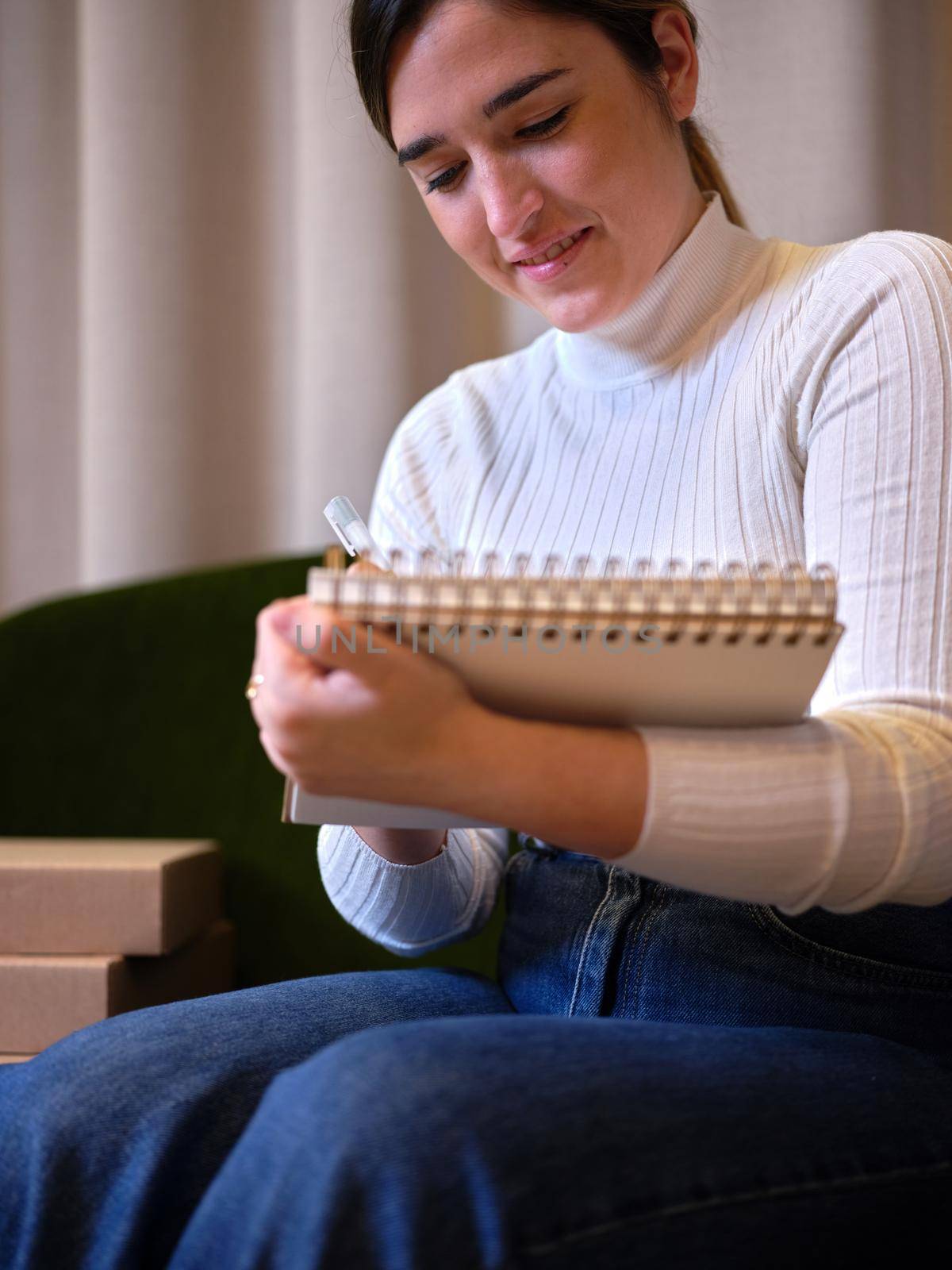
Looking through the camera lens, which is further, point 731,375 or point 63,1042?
point 731,375

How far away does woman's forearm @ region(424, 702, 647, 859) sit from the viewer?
449mm

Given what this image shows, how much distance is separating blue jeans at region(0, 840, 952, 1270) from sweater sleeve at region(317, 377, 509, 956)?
0.09 metres

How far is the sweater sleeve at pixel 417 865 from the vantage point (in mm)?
729

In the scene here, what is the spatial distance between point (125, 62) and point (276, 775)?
77 centimetres

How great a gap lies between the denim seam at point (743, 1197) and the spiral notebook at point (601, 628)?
6.6 inches

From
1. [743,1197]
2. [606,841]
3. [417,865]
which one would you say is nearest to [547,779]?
[606,841]

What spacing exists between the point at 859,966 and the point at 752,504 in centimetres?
27

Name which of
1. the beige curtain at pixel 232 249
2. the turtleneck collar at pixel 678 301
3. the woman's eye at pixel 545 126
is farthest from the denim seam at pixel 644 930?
the beige curtain at pixel 232 249

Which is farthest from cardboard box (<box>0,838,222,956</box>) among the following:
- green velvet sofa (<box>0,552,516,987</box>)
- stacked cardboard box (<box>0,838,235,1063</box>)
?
green velvet sofa (<box>0,552,516,987</box>)

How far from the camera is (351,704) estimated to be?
0.43 m

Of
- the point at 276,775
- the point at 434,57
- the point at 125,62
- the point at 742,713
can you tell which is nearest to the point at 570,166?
the point at 434,57

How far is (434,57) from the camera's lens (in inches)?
27.3

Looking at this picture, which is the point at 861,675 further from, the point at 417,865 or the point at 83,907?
the point at 83,907

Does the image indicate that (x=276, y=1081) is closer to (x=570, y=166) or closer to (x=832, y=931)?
(x=832, y=931)
